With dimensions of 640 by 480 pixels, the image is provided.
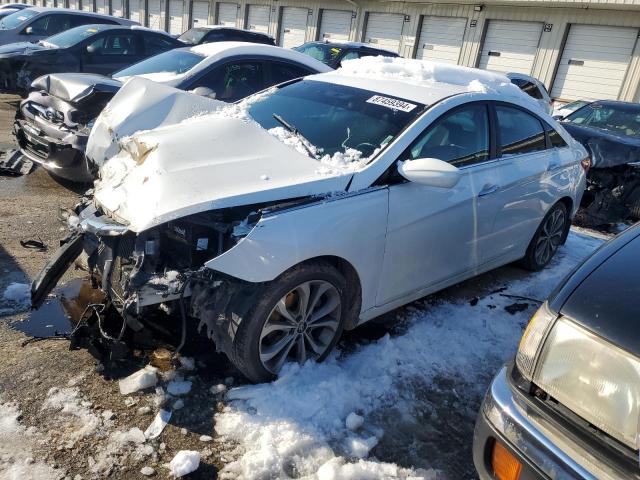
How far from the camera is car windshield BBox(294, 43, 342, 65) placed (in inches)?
456

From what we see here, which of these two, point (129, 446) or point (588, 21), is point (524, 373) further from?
→ point (588, 21)

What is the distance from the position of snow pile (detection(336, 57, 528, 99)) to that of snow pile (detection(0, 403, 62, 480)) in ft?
10.6

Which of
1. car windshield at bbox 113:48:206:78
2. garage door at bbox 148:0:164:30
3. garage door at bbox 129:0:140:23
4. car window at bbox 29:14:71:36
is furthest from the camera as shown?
garage door at bbox 129:0:140:23

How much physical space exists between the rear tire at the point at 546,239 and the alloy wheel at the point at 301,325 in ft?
8.32

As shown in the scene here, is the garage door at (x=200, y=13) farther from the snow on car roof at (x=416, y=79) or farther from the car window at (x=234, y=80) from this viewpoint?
the snow on car roof at (x=416, y=79)

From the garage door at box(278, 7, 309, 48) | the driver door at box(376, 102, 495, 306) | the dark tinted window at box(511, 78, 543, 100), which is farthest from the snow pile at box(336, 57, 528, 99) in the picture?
the garage door at box(278, 7, 309, 48)

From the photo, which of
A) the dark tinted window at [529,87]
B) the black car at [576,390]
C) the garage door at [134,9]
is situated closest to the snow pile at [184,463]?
the black car at [576,390]

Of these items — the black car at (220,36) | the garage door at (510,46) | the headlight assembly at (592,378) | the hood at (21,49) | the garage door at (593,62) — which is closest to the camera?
the headlight assembly at (592,378)

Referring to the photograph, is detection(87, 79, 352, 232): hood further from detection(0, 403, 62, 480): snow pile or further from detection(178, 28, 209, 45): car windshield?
detection(178, 28, 209, 45): car windshield

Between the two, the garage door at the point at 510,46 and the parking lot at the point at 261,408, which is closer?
the parking lot at the point at 261,408

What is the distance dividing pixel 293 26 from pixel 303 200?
22.4 meters

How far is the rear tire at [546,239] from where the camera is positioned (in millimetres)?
4793

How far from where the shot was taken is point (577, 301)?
1.90 meters

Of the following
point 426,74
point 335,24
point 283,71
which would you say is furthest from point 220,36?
point 335,24
